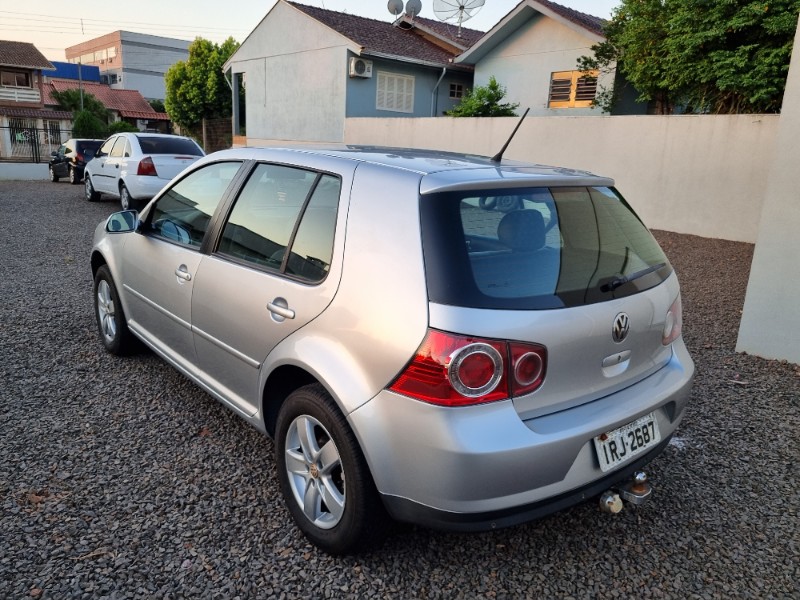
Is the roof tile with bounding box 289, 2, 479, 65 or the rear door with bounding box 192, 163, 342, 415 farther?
the roof tile with bounding box 289, 2, 479, 65

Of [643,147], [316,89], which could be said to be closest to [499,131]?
[643,147]

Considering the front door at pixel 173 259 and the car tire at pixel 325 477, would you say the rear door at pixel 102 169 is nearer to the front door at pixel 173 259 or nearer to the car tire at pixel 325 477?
the front door at pixel 173 259

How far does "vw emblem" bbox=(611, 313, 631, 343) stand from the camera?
234cm

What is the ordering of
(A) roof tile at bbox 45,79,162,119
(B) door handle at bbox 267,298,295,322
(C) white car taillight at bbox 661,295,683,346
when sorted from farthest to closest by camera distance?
(A) roof tile at bbox 45,79,162,119, (C) white car taillight at bbox 661,295,683,346, (B) door handle at bbox 267,298,295,322

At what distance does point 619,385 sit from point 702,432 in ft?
5.40

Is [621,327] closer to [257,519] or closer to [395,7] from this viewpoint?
[257,519]

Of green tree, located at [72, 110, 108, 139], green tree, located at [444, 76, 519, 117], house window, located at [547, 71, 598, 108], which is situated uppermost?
house window, located at [547, 71, 598, 108]

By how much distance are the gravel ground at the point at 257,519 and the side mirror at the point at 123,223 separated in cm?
102

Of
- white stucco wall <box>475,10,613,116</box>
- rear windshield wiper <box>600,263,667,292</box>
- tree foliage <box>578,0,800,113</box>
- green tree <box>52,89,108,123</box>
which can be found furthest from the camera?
green tree <box>52,89,108,123</box>

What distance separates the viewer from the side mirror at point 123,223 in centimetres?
395

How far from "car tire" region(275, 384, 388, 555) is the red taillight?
10.7m

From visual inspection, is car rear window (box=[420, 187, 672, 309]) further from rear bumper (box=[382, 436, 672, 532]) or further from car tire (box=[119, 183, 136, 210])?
car tire (box=[119, 183, 136, 210])

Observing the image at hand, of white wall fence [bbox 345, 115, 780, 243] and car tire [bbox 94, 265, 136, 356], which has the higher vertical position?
white wall fence [bbox 345, 115, 780, 243]

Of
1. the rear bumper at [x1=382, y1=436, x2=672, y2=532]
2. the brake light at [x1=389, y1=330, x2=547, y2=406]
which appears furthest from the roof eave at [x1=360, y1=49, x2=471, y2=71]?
the rear bumper at [x1=382, y1=436, x2=672, y2=532]
